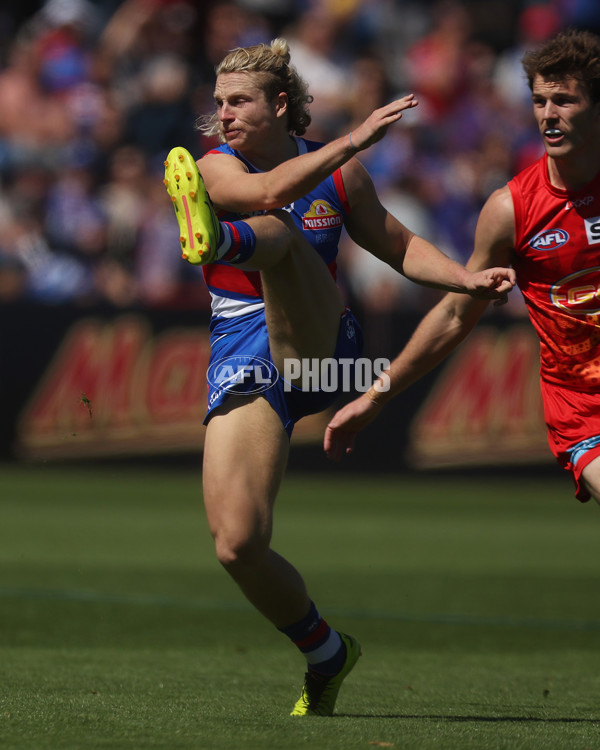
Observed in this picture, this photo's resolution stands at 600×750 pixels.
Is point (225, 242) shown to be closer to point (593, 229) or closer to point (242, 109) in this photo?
point (242, 109)

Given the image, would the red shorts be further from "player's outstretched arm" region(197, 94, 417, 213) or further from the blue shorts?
"player's outstretched arm" region(197, 94, 417, 213)

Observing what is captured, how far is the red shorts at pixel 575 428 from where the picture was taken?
4.88m

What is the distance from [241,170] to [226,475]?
1.16 m

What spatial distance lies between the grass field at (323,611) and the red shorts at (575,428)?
0.96 metres

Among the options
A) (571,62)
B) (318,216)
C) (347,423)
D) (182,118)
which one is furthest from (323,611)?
(182,118)

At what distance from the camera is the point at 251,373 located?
502cm

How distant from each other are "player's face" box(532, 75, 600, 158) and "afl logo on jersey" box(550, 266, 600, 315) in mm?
467

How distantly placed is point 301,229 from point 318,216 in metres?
0.10

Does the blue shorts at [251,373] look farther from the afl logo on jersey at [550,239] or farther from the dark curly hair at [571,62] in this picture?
the dark curly hair at [571,62]

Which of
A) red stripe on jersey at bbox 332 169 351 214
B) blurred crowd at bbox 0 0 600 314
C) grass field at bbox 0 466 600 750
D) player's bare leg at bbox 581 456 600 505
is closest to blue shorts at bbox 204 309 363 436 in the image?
red stripe on jersey at bbox 332 169 351 214

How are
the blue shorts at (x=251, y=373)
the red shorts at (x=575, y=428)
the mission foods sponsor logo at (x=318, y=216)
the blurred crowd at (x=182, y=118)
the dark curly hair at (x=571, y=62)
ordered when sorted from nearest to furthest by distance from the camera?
the dark curly hair at (x=571, y=62) → the red shorts at (x=575, y=428) → the blue shorts at (x=251, y=373) → the mission foods sponsor logo at (x=318, y=216) → the blurred crowd at (x=182, y=118)

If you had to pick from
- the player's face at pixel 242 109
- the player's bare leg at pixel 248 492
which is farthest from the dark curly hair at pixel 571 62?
the player's bare leg at pixel 248 492

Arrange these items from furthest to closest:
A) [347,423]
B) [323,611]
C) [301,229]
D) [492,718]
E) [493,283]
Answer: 1. [323,611]
2. [347,423]
3. [301,229]
4. [492,718]
5. [493,283]

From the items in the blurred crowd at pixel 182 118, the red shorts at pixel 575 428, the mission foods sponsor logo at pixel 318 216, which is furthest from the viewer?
the blurred crowd at pixel 182 118
